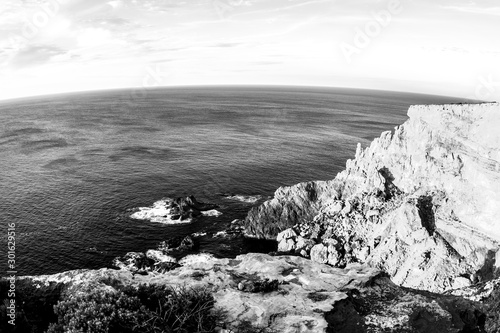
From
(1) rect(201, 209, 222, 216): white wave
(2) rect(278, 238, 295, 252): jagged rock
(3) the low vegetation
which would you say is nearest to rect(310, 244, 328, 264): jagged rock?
(2) rect(278, 238, 295, 252): jagged rock

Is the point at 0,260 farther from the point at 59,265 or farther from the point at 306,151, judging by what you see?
the point at 306,151

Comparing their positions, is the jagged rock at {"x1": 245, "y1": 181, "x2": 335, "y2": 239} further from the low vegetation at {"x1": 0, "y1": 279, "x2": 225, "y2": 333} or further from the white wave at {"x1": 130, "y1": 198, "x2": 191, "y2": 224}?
the low vegetation at {"x1": 0, "y1": 279, "x2": 225, "y2": 333}

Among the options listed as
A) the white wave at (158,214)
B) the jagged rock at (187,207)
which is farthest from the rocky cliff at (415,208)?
the white wave at (158,214)

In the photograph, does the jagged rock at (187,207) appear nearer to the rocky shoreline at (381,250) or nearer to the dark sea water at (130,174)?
the rocky shoreline at (381,250)

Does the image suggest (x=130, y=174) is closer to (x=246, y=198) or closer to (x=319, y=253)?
(x=246, y=198)

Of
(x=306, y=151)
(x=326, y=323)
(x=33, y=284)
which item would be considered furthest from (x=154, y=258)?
(x=306, y=151)

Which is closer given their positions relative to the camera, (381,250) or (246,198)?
(381,250)

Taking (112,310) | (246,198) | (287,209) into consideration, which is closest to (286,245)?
(287,209)
